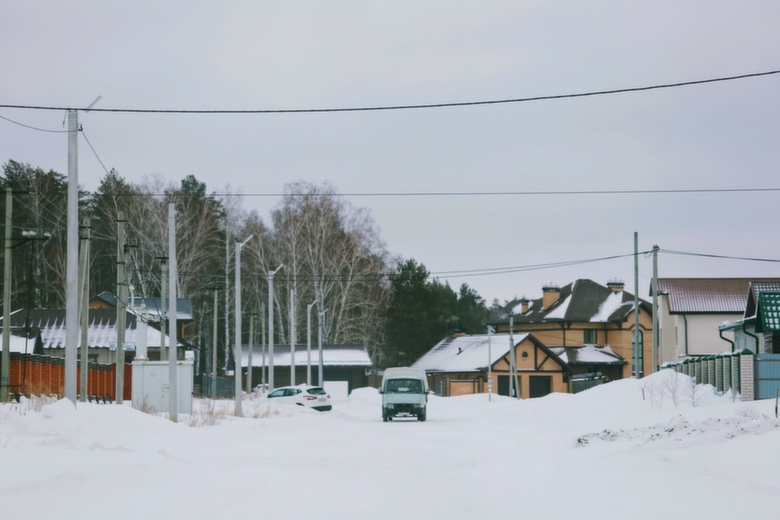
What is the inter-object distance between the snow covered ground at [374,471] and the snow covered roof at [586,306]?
2591 inches

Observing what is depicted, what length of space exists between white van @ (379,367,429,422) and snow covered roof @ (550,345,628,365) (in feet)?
160

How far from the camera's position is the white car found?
53603mm

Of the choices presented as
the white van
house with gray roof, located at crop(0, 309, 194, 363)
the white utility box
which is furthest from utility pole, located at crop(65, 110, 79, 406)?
house with gray roof, located at crop(0, 309, 194, 363)

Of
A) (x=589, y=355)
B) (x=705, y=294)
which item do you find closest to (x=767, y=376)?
(x=705, y=294)

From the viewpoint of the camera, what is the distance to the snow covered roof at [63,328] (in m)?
66.1

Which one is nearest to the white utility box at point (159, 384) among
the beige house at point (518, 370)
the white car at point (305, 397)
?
the white car at point (305, 397)

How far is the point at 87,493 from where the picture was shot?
1238 centimetres

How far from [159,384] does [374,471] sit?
2154cm

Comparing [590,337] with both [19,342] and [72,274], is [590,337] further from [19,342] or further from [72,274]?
[72,274]

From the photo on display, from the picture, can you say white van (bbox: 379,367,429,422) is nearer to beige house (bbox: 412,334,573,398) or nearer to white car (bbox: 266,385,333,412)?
white car (bbox: 266,385,333,412)

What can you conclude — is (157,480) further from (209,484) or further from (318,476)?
(318,476)

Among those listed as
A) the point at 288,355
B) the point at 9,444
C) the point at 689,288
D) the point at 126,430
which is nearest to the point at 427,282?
the point at 288,355

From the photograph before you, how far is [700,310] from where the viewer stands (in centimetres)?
6994

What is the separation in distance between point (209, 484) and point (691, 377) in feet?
99.8
